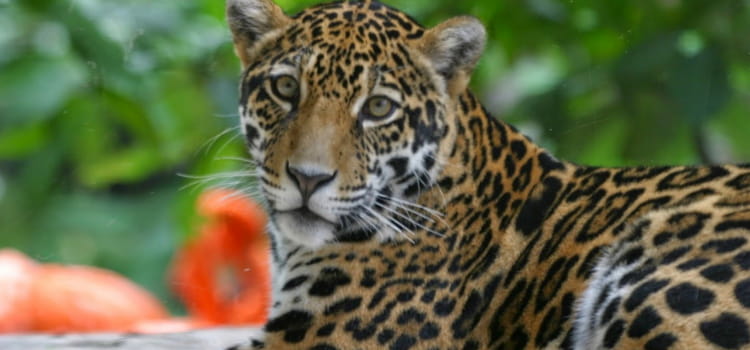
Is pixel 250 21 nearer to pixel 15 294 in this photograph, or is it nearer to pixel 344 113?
pixel 344 113

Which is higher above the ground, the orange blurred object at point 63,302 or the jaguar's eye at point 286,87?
the jaguar's eye at point 286,87

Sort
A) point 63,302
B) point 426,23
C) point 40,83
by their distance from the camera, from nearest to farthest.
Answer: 1. point 426,23
2. point 40,83
3. point 63,302

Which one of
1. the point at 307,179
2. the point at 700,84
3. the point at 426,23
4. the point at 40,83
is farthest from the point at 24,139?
the point at 700,84

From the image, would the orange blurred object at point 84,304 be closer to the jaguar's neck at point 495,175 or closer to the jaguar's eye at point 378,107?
the jaguar's neck at point 495,175

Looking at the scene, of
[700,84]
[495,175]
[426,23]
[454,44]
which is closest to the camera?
[454,44]

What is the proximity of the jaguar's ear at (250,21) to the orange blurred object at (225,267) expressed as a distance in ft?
7.18

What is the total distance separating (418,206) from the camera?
291 cm

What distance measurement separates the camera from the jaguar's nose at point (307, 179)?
276 centimetres

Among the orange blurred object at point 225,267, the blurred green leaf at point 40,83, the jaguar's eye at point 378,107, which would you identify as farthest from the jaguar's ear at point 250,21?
the orange blurred object at point 225,267

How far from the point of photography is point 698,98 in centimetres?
364

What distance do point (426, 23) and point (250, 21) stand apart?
636 millimetres

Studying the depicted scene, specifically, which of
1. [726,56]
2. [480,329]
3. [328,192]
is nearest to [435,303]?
[480,329]

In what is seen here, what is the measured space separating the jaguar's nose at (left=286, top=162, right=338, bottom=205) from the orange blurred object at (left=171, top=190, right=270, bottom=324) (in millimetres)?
2386

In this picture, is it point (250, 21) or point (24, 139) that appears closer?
point (250, 21)
